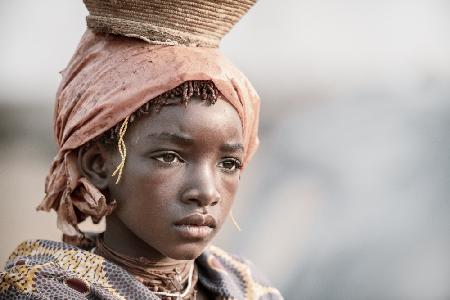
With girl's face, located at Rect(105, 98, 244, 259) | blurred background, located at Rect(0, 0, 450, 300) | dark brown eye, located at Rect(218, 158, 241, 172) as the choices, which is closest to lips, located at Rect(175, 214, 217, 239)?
girl's face, located at Rect(105, 98, 244, 259)

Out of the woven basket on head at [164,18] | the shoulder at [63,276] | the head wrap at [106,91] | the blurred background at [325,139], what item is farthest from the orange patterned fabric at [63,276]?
the blurred background at [325,139]

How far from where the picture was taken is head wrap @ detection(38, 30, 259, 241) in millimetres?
3094

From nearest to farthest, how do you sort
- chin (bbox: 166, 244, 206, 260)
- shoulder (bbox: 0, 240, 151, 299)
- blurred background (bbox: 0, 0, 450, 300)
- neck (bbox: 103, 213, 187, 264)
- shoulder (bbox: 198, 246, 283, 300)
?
1. shoulder (bbox: 0, 240, 151, 299)
2. chin (bbox: 166, 244, 206, 260)
3. neck (bbox: 103, 213, 187, 264)
4. shoulder (bbox: 198, 246, 283, 300)
5. blurred background (bbox: 0, 0, 450, 300)

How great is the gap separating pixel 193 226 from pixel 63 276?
39 cm

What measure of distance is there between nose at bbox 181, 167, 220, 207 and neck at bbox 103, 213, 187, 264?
245 mm

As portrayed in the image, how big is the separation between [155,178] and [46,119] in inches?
140

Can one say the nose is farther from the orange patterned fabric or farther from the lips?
the orange patterned fabric

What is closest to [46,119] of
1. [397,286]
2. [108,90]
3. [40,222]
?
[40,222]

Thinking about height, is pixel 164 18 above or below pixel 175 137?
above

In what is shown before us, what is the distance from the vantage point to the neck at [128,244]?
3251mm

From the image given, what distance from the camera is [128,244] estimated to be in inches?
128

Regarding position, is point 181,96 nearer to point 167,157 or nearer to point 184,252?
point 167,157

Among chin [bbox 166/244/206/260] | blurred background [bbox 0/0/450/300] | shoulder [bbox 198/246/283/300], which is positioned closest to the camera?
chin [bbox 166/244/206/260]

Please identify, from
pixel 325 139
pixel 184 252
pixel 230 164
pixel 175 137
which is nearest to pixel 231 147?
pixel 230 164
